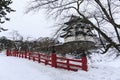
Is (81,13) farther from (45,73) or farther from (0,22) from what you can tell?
(0,22)

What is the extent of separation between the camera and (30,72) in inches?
835

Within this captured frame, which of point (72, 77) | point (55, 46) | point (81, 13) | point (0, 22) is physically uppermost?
point (0, 22)

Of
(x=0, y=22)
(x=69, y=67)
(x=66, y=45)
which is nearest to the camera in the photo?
(x=69, y=67)

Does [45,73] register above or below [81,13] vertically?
below

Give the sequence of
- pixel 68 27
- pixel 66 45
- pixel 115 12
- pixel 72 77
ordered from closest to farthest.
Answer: pixel 68 27 < pixel 72 77 < pixel 115 12 < pixel 66 45

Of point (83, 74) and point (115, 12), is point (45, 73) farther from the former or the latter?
point (115, 12)

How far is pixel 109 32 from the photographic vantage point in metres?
19.8

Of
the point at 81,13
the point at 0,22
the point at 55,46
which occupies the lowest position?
the point at 55,46

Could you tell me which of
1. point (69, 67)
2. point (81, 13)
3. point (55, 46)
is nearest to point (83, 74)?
point (69, 67)

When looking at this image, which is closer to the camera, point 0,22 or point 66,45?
point 66,45

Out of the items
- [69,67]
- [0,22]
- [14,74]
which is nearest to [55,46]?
[69,67]

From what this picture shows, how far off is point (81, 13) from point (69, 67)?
206 inches

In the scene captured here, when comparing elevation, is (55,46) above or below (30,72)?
above

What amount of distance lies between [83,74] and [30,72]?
431 cm
